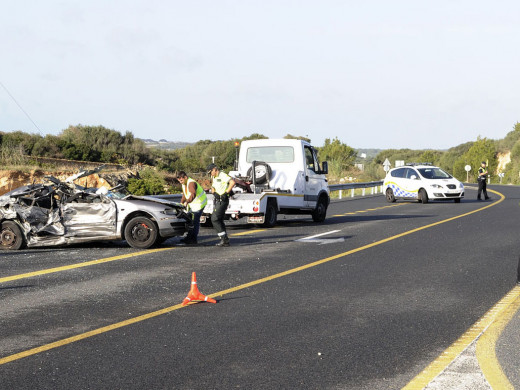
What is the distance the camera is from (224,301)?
8547 mm

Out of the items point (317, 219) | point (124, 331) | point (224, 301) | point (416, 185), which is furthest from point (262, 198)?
point (416, 185)

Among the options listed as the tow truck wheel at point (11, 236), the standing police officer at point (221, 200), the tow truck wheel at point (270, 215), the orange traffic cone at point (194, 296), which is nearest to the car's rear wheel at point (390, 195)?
the tow truck wheel at point (270, 215)

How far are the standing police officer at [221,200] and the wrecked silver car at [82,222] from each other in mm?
877

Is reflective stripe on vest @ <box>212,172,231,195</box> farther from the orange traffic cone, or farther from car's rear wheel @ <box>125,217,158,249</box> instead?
the orange traffic cone

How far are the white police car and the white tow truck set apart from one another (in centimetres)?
1093

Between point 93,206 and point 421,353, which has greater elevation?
point 93,206

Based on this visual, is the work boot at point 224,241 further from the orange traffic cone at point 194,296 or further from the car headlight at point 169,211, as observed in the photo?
the orange traffic cone at point 194,296

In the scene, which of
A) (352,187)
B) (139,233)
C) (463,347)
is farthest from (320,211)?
(352,187)

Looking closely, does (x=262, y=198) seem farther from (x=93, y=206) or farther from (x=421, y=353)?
(x=421, y=353)

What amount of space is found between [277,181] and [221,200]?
5059mm

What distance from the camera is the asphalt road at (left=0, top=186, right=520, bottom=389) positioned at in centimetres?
562

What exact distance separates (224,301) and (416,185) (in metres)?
23.5

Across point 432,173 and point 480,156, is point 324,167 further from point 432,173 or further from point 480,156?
point 480,156

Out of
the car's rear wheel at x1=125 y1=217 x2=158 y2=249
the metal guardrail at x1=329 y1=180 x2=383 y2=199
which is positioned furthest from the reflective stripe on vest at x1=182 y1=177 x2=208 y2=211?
the metal guardrail at x1=329 y1=180 x2=383 y2=199
